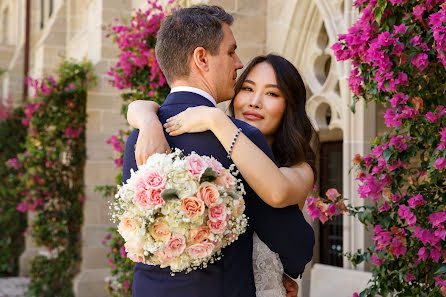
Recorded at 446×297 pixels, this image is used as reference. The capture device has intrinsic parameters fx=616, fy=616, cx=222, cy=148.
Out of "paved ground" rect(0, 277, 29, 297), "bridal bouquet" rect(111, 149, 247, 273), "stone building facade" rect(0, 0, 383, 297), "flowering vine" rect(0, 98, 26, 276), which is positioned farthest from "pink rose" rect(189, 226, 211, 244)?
"flowering vine" rect(0, 98, 26, 276)

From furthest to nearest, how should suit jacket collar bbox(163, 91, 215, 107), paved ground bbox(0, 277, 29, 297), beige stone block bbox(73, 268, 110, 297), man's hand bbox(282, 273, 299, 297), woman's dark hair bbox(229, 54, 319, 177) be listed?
paved ground bbox(0, 277, 29, 297) → beige stone block bbox(73, 268, 110, 297) → woman's dark hair bbox(229, 54, 319, 177) → man's hand bbox(282, 273, 299, 297) → suit jacket collar bbox(163, 91, 215, 107)

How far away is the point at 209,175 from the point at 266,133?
974mm

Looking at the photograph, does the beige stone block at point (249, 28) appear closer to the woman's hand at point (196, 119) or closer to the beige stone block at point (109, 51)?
the beige stone block at point (109, 51)

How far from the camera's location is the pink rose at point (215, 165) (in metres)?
1.70

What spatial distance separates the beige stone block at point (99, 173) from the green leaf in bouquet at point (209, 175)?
6448 mm

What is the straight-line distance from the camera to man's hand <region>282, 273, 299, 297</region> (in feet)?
7.26

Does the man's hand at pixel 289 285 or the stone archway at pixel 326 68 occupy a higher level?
the stone archway at pixel 326 68

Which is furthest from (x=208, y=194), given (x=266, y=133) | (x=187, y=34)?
(x=266, y=133)

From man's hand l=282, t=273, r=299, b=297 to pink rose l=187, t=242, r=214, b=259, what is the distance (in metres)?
0.60

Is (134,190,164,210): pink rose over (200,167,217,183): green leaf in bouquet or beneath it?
beneath

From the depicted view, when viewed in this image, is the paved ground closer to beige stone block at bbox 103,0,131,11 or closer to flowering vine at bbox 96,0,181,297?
flowering vine at bbox 96,0,181,297

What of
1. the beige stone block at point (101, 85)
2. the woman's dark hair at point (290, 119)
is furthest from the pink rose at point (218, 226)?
the beige stone block at point (101, 85)

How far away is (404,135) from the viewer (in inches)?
122

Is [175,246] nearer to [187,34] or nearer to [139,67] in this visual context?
[187,34]
